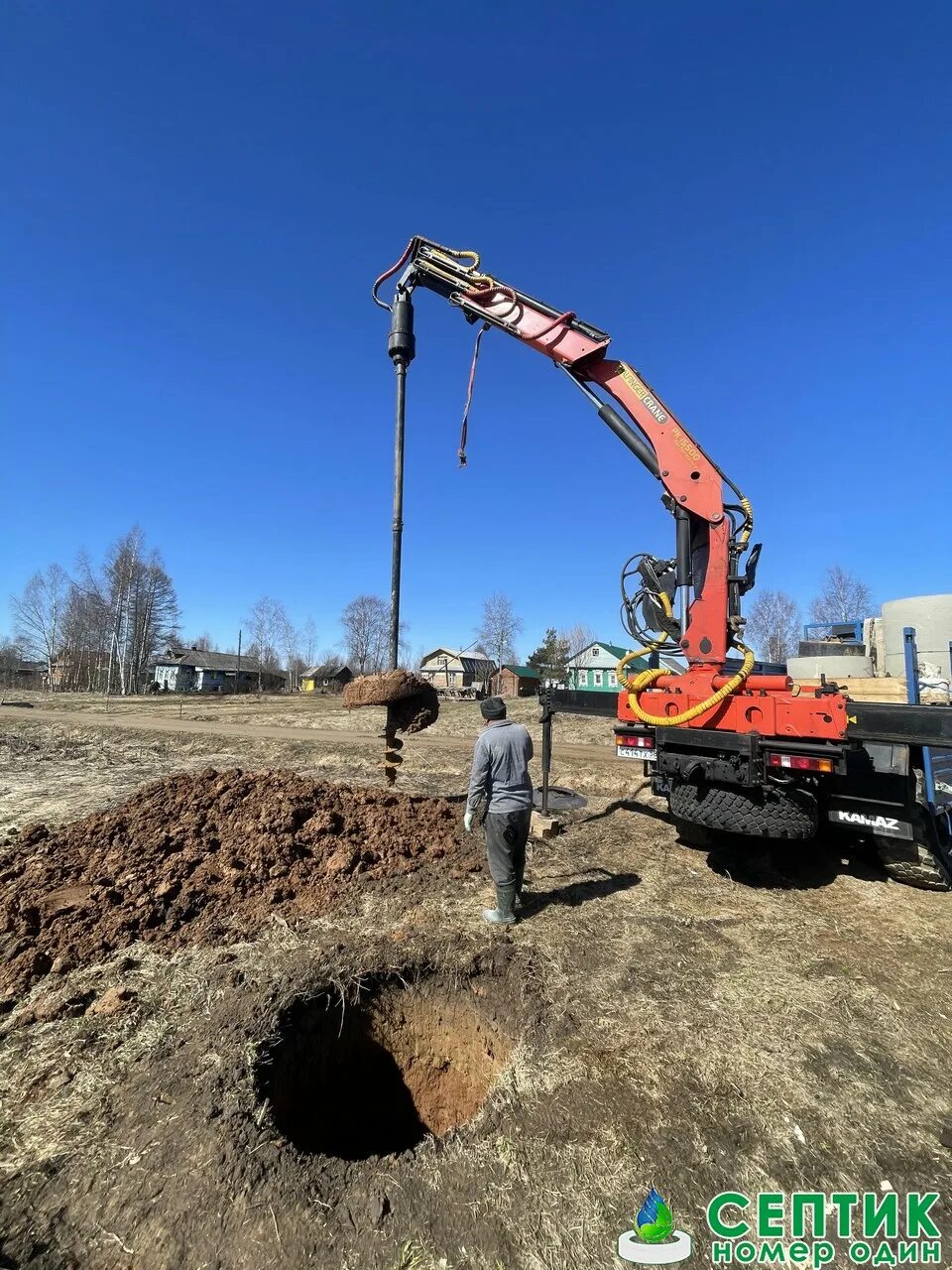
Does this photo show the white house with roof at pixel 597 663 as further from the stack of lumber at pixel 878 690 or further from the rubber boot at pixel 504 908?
the rubber boot at pixel 504 908

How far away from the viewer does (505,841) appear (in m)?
4.62

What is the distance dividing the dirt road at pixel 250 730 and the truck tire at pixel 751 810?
789 cm

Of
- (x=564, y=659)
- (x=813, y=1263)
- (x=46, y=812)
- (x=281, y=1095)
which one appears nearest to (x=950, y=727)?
(x=813, y=1263)

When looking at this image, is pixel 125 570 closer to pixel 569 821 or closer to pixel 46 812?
pixel 46 812

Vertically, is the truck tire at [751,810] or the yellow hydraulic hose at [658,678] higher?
the yellow hydraulic hose at [658,678]

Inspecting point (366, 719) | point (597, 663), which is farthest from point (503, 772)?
point (597, 663)

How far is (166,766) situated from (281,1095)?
10544 mm

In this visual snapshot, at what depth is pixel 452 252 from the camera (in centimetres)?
753

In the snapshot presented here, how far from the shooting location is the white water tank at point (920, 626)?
14.2 meters

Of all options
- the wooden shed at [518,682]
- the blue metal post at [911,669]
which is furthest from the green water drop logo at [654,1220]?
the wooden shed at [518,682]

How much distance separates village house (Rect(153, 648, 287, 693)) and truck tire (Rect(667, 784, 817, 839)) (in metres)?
57.6

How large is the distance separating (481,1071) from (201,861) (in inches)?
134

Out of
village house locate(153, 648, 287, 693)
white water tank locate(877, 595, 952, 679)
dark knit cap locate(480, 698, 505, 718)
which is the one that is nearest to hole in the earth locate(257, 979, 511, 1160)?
dark knit cap locate(480, 698, 505, 718)

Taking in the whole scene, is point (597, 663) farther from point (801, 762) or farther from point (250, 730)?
point (801, 762)
